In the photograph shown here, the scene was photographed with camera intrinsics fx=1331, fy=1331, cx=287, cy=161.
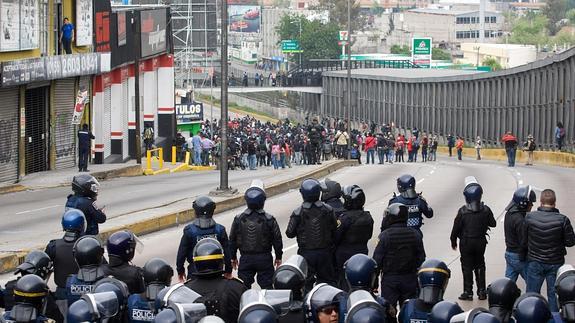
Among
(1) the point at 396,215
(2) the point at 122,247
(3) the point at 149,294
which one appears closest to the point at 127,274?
(2) the point at 122,247

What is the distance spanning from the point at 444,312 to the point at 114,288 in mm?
2605

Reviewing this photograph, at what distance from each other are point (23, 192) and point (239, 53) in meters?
147

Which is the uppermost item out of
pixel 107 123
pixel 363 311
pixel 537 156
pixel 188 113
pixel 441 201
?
pixel 363 311

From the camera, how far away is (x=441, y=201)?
31.3m

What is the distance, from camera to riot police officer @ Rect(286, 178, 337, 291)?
1509 centimetres

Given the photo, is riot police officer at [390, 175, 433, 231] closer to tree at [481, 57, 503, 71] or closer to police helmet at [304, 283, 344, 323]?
police helmet at [304, 283, 344, 323]

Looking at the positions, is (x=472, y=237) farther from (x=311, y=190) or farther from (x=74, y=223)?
(x=74, y=223)

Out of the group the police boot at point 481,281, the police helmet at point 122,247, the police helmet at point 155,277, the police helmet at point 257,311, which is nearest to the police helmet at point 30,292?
the police helmet at point 155,277

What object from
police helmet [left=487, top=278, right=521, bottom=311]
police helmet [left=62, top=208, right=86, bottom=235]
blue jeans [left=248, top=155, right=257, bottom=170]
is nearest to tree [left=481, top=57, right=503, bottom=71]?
blue jeans [left=248, top=155, right=257, bottom=170]

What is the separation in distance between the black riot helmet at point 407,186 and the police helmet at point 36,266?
5771mm

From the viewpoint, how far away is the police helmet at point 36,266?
11297mm

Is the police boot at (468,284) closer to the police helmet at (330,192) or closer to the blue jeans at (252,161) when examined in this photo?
the police helmet at (330,192)

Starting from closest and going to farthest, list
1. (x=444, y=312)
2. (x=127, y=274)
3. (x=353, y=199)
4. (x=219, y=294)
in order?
(x=444, y=312) < (x=219, y=294) < (x=127, y=274) < (x=353, y=199)

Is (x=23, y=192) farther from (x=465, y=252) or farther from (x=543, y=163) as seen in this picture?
(x=543, y=163)
